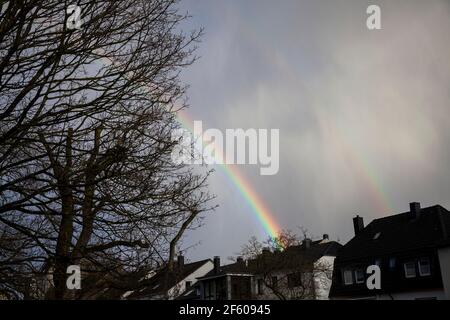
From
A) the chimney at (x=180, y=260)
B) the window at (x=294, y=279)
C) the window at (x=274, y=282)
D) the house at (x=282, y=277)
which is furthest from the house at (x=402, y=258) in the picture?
the chimney at (x=180, y=260)

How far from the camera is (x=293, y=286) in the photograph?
3831 cm

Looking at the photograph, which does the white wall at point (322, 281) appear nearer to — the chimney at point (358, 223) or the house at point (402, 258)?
the house at point (402, 258)

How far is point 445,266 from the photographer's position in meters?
34.9

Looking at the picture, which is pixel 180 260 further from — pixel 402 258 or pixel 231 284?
pixel 231 284

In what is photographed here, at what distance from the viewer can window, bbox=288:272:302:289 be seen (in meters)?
38.2

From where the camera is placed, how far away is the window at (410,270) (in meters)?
37.8

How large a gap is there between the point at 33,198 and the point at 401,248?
122 feet

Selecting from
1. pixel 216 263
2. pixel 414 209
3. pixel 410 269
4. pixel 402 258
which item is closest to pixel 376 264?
pixel 402 258

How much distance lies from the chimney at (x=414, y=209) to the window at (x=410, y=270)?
613 centimetres

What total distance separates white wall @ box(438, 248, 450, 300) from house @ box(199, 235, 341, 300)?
354 inches

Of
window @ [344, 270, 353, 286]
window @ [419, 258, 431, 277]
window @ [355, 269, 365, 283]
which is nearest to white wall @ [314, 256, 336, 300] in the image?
window @ [344, 270, 353, 286]

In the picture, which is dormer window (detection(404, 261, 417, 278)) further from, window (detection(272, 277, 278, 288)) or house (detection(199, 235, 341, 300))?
window (detection(272, 277, 278, 288))
